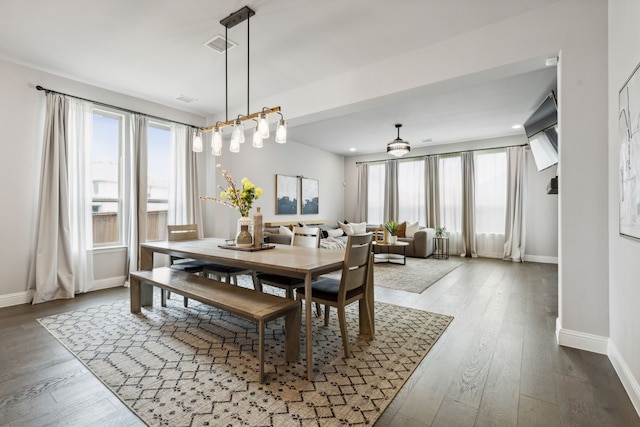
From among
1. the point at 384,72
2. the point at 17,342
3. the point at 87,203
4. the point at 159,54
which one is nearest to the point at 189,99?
the point at 159,54

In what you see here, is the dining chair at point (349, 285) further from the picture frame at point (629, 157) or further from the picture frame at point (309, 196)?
the picture frame at point (309, 196)

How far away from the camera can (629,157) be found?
1.71 m

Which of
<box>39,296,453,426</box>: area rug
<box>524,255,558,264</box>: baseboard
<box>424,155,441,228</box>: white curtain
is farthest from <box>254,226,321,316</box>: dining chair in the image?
<box>524,255,558,264</box>: baseboard

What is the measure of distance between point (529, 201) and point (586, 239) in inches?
182

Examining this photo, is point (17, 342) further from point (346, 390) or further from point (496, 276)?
point (496, 276)

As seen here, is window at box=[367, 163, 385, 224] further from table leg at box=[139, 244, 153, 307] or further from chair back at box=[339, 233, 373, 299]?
table leg at box=[139, 244, 153, 307]

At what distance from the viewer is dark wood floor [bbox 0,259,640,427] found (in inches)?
59.9

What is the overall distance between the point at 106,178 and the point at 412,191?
253 inches

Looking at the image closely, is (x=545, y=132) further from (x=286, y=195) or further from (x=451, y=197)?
(x=286, y=195)

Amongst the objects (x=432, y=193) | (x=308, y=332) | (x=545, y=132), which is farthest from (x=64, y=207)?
(x=432, y=193)

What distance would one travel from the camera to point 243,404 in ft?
5.29

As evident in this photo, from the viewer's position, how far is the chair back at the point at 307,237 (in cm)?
308

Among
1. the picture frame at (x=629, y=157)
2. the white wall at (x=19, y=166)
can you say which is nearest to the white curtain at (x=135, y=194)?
the white wall at (x=19, y=166)

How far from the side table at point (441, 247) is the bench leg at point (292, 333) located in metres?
5.33
